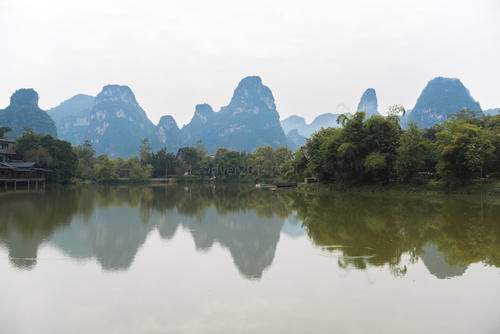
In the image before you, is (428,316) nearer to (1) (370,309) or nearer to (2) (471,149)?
(1) (370,309)

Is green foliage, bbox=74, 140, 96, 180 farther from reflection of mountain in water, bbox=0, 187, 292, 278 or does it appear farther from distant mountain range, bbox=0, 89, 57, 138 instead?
distant mountain range, bbox=0, 89, 57, 138

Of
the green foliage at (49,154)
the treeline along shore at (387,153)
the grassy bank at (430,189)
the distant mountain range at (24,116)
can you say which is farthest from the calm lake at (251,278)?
the distant mountain range at (24,116)

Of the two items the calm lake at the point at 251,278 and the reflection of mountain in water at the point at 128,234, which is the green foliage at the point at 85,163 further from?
the calm lake at the point at 251,278

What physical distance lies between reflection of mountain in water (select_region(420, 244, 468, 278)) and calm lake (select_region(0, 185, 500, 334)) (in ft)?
0.12

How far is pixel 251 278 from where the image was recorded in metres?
7.83

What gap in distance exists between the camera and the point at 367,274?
7.91 m

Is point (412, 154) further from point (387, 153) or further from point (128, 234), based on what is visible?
point (128, 234)

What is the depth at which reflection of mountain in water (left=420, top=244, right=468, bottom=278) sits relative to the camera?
8.13 metres

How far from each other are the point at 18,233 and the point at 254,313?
11.6m

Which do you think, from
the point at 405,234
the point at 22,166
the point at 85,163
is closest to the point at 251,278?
the point at 405,234

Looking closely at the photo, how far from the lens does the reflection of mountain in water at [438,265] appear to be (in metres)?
8.13

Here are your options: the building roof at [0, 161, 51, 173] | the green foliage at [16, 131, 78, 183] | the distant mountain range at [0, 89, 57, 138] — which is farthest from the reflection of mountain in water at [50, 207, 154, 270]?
the distant mountain range at [0, 89, 57, 138]

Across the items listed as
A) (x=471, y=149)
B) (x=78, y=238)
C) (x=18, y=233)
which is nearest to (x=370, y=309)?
(x=78, y=238)

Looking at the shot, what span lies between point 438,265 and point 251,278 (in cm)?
511
